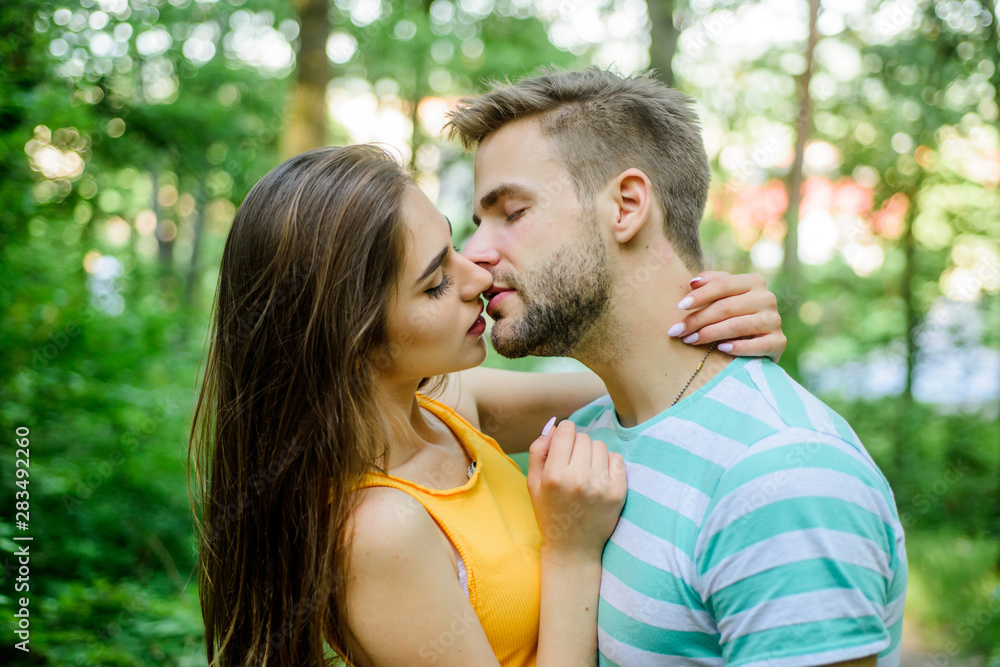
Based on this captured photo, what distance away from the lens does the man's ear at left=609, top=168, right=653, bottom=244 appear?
7.43 ft

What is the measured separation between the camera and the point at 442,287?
6.82 feet

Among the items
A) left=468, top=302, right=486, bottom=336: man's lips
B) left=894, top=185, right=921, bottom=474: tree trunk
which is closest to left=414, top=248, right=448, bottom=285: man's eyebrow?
left=468, top=302, right=486, bottom=336: man's lips

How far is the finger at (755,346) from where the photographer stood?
2.04 meters

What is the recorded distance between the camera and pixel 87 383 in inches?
168


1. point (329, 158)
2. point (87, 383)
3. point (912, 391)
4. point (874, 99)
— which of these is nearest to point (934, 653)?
point (912, 391)

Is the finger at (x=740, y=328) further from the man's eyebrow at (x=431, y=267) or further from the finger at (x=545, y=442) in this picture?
the man's eyebrow at (x=431, y=267)

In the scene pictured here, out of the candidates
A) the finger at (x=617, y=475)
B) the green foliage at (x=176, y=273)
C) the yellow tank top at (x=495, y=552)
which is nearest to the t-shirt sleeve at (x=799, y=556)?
the finger at (x=617, y=475)

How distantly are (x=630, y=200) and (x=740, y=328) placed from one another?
576mm

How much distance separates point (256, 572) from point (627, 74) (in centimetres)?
217

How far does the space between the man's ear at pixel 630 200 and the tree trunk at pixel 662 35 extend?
325 cm

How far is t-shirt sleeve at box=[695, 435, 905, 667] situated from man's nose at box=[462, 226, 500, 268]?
1.05 m

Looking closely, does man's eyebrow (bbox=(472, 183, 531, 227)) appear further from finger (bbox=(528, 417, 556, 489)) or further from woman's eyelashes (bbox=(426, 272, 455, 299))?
finger (bbox=(528, 417, 556, 489))

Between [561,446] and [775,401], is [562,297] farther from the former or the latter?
[775,401]

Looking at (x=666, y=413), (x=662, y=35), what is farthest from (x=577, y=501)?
(x=662, y=35)
